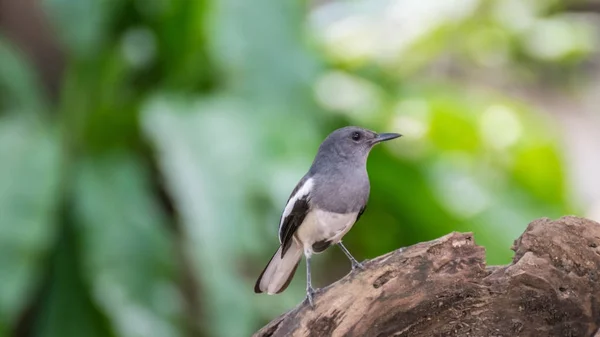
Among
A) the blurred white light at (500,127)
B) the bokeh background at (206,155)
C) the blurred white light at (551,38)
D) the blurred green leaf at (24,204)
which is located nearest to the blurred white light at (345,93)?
the bokeh background at (206,155)

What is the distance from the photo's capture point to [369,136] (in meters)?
2.19

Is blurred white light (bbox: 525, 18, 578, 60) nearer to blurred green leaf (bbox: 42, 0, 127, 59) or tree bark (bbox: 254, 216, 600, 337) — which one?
blurred green leaf (bbox: 42, 0, 127, 59)

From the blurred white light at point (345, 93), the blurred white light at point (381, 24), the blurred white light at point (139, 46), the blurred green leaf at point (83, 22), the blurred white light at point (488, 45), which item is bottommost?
the blurred white light at point (488, 45)

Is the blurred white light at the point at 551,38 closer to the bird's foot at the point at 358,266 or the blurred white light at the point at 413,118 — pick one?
the blurred white light at the point at 413,118

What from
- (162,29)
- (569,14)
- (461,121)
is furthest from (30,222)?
(569,14)

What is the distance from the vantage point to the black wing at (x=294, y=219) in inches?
81.5

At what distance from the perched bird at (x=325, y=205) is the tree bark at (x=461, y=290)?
67 mm

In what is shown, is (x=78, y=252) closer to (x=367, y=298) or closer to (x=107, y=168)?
(x=107, y=168)

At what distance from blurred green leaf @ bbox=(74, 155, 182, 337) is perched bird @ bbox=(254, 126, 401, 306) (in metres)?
1.84

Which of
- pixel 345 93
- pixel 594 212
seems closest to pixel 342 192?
pixel 345 93

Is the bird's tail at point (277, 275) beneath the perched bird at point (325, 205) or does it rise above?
beneath

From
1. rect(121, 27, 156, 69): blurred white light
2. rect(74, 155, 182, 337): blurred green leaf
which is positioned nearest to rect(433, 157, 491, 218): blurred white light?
rect(74, 155, 182, 337): blurred green leaf

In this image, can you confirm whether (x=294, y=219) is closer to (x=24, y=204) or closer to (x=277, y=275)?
(x=277, y=275)

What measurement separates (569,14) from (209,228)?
18.7 feet
